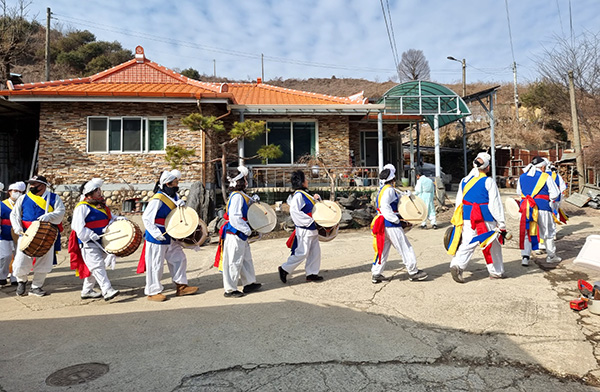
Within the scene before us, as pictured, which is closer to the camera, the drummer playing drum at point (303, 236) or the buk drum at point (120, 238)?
the buk drum at point (120, 238)

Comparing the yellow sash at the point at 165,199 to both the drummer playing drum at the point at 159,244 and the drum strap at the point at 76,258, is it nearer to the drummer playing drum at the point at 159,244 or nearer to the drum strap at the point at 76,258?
the drummer playing drum at the point at 159,244

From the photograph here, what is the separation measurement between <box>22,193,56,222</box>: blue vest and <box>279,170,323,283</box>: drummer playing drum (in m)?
3.43

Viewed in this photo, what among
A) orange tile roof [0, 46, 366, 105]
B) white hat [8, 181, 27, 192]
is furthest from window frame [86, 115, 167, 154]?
white hat [8, 181, 27, 192]

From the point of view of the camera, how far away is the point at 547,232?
631cm

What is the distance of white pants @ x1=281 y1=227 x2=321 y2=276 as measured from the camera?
5.67 meters

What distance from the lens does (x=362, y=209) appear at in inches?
456

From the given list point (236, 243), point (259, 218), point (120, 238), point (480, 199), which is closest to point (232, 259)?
point (236, 243)

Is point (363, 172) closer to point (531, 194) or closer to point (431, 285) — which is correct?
point (531, 194)

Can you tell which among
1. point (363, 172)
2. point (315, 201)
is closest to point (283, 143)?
point (363, 172)

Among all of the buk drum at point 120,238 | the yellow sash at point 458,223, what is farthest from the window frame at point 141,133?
the yellow sash at point 458,223

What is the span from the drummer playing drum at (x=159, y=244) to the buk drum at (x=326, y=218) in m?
1.90

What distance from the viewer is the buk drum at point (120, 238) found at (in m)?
5.03

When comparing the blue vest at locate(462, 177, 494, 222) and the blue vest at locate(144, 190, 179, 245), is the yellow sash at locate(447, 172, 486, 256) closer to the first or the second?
the blue vest at locate(462, 177, 494, 222)

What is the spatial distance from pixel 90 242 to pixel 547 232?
6771mm
